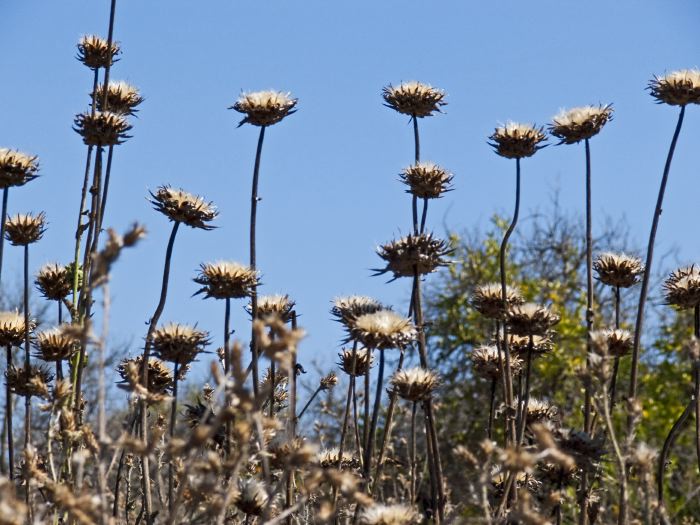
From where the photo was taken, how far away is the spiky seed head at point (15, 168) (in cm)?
404

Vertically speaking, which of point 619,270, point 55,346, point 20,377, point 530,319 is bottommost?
point 20,377

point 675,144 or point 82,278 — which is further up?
point 675,144

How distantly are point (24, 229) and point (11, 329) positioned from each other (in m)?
0.47

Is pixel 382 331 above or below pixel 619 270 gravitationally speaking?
below

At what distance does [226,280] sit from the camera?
3949 millimetres

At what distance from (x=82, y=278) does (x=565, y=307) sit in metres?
14.1

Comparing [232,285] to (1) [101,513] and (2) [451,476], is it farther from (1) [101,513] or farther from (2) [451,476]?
(2) [451,476]

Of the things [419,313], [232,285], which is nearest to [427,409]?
[419,313]

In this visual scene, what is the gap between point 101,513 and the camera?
92.4 inches

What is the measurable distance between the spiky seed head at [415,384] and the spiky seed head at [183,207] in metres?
1.11

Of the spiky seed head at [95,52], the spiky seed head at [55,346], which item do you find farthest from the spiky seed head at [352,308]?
the spiky seed head at [95,52]

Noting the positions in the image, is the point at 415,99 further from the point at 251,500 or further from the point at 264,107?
the point at 251,500

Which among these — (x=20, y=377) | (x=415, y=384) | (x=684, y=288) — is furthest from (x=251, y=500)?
(x=684, y=288)

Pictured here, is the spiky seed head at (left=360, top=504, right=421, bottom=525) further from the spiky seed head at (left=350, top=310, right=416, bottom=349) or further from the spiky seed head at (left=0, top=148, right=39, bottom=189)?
the spiky seed head at (left=0, top=148, right=39, bottom=189)
